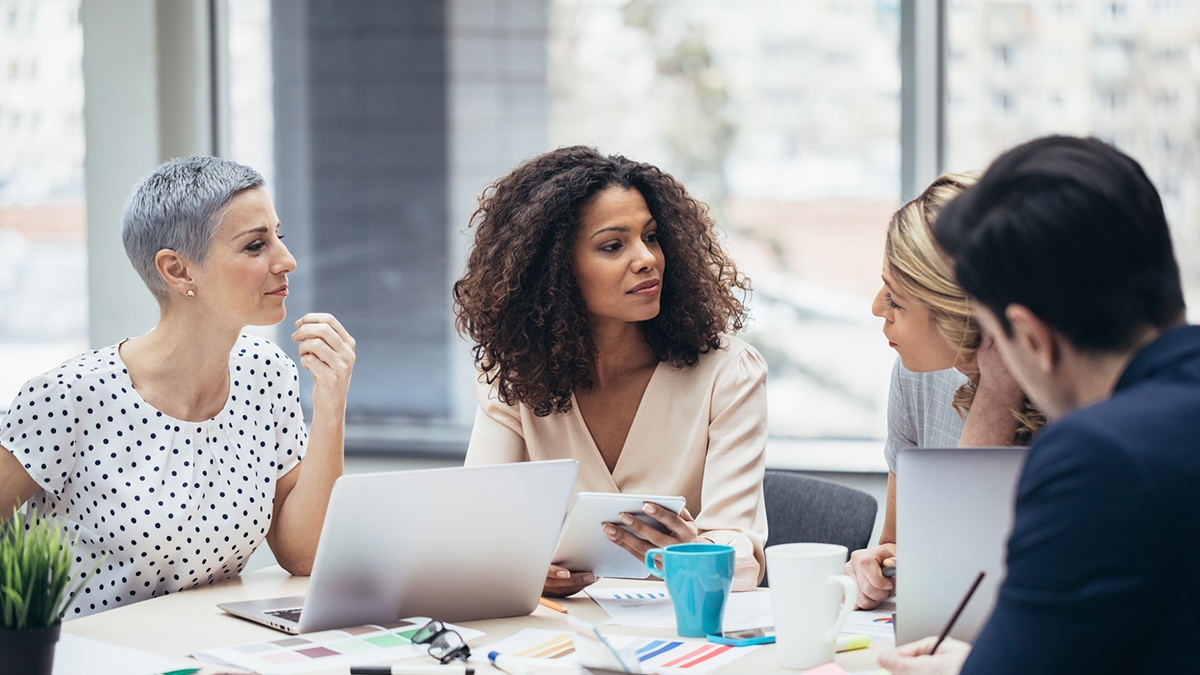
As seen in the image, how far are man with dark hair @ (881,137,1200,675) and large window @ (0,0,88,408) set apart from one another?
3.33 m

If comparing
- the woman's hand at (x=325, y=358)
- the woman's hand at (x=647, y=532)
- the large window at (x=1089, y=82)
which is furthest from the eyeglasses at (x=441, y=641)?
the large window at (x=1089, y=82)

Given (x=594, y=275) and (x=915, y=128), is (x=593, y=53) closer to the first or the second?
(x=915, y=128)

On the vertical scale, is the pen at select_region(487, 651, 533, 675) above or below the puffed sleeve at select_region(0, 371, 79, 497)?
below

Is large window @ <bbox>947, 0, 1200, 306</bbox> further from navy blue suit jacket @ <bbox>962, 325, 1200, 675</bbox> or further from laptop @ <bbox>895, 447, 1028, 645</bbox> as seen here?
navy blue suit jacket @ <bbox>962, 325, 1200, 675</bbox>

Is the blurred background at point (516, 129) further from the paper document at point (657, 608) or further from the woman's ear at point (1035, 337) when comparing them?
the woman's ear at point (1035, 337)

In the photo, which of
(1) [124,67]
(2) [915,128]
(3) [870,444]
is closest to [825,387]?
(3) [870,444]

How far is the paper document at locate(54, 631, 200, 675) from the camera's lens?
1.23m

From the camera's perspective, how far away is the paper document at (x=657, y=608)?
4.69ft

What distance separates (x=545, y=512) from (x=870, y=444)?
208 centimetres

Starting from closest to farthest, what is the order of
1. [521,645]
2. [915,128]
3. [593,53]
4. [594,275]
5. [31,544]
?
[31,544] → [521,645] → [594,275] → [915,128] → [593,53]

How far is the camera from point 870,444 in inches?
129

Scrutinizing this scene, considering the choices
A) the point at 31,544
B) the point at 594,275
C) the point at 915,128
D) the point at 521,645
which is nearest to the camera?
the point at 31,544

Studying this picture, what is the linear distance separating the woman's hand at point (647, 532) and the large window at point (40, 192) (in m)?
2.64

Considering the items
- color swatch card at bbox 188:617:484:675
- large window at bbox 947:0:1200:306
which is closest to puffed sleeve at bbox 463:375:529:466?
color swatch card at bbox 188:617:484:675
